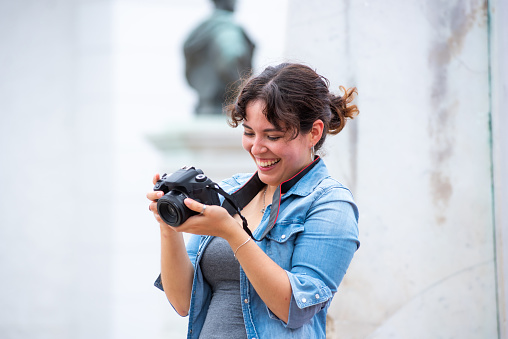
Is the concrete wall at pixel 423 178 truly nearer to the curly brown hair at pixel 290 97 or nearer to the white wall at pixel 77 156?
the curly brown hair at pixel 290 97

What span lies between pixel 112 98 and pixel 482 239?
15.4 ft

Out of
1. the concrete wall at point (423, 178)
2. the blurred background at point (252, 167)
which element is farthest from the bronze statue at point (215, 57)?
the concrete wall at point (423, 178)

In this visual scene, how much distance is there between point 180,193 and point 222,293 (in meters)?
0.26

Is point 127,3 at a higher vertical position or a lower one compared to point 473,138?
higher

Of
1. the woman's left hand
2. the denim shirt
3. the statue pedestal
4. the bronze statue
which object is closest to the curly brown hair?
the denim shirt

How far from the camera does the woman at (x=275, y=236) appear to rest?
45.8 inches

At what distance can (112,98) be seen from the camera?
5809 millimetres

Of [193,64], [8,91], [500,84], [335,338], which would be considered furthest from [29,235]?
[500,84]

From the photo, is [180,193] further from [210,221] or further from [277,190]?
[277,190]

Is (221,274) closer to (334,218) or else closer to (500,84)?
(334,218)

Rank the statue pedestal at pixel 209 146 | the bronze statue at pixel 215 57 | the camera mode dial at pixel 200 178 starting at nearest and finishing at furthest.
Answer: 1. the camera mode dial at pixel 200 178
2. the statue pedestal at pixel 209 146
3. the bronze statue at pixel 215 57

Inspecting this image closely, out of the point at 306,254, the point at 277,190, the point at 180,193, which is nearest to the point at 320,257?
the point at 306,254

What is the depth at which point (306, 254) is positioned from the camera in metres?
1.20

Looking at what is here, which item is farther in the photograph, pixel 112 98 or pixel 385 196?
pixel 112 98
